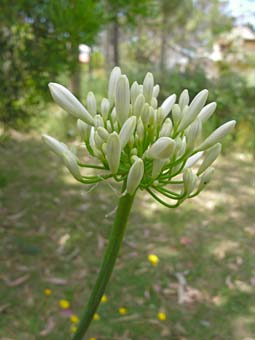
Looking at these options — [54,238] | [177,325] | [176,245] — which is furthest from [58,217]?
[177,325]

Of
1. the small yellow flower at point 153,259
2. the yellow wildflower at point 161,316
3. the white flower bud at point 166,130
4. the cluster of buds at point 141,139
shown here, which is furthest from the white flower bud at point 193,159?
the small yellow flower at point 153,259

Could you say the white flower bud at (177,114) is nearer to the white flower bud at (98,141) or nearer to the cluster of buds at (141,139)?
the cluster of buds at (141,139)

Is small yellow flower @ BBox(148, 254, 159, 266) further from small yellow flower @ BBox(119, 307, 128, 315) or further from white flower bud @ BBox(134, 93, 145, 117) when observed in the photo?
white flower bud @ BBox(134, 93, 145, 117)

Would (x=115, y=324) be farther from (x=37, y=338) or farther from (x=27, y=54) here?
(x=27, y=54)

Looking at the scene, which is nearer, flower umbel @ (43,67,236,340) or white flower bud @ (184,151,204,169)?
flower umbel @ (43,67,236,340)


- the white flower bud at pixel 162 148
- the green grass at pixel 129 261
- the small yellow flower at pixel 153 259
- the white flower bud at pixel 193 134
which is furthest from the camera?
the small yellow flower at pixel 153 259

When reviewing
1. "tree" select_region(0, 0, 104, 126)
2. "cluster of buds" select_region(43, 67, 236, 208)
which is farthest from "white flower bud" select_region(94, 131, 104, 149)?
"tree" select_region(0, 0, 104, 126)
